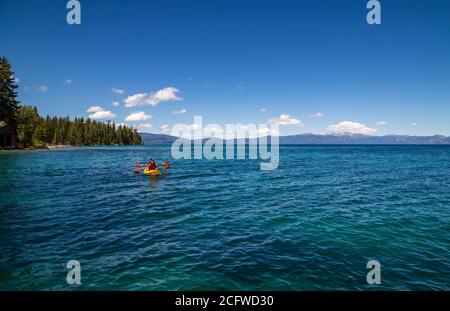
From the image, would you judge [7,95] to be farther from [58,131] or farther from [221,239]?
[221,239]

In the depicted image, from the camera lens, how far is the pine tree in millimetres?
82812

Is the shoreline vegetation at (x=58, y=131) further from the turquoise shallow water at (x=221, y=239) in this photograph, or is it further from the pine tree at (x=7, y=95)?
the turquoise shallow water at (x=221, y=239)

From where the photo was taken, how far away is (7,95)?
84000 millimetres

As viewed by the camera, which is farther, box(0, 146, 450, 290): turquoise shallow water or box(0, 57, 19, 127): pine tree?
box(0, 57, 19, 127): pine tree

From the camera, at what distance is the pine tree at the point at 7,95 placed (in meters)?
82.8

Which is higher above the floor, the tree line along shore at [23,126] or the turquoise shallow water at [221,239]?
the tree line along shore at [23,126]

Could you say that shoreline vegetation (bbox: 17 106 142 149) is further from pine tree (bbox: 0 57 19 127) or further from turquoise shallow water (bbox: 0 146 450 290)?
turquoise shallow water (bbox: 0 146 450 290)

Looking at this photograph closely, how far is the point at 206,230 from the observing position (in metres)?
17.1

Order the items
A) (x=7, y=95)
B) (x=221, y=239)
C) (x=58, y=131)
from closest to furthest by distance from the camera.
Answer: (x=221, y=239) → (x=7, y=95) → (x=58, y=131)

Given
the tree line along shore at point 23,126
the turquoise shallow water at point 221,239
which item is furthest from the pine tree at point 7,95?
the turquoise shallow water at point 221,239

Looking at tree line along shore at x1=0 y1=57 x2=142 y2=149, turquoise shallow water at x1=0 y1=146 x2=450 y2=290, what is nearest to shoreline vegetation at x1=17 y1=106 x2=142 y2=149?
tree line along shore at x1=0 y1=57 x2=142 y2=149

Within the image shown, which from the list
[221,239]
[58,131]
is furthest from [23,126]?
[221,239]

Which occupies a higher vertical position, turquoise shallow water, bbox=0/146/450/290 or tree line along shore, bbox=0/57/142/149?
tree line along shore, bbox=0/57/142/149

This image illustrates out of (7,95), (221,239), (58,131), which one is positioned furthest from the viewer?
(58,131)
